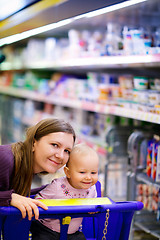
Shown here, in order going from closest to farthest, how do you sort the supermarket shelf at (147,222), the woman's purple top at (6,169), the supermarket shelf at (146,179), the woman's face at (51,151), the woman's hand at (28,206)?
the woman's hand at (28,206), the woman's purple top at (6,169), the woman's face at (51,151), the supermarket shelf at (146,179), the supermarket shelf at (147,222)

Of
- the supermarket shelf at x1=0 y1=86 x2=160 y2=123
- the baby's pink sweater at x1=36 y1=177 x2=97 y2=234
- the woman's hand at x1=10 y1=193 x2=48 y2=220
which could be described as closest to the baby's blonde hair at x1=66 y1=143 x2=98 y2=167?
the baby's pink sweater at x1=36 y1=177 x2=97 y2=234

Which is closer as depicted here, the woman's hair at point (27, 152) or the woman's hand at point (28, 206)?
the woman's hand at point (28, 206)

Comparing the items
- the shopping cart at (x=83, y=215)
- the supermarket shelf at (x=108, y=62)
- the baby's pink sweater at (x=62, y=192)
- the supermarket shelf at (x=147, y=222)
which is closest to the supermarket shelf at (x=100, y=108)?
the supermarket shelf at (x=108, y=62)

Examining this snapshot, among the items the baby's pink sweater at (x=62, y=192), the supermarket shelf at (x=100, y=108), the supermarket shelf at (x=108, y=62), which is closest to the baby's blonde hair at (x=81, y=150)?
the baby's pink sweater at (x=62, y=192)

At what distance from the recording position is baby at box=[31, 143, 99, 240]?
65.4 inches

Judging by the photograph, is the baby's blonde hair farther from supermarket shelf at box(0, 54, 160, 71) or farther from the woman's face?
supermarket shelf at box(0, 54, 160, 71)

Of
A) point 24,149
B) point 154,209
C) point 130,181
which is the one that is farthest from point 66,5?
point 154,209

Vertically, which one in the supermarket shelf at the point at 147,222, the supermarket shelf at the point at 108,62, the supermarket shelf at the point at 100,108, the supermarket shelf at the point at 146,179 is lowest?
the supermarket shelf at the point at 147,222

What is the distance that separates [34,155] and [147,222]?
1.51 metres

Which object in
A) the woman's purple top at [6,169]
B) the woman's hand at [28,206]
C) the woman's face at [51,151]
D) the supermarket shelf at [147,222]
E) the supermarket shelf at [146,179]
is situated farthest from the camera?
the supermarket shelf at [147,222]

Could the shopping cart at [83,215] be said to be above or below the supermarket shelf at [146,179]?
above

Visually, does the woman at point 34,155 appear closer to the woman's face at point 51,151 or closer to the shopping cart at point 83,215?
the woman's face at point 51,151

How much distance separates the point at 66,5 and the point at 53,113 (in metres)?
3.08

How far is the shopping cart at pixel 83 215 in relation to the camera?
55.1 inches
